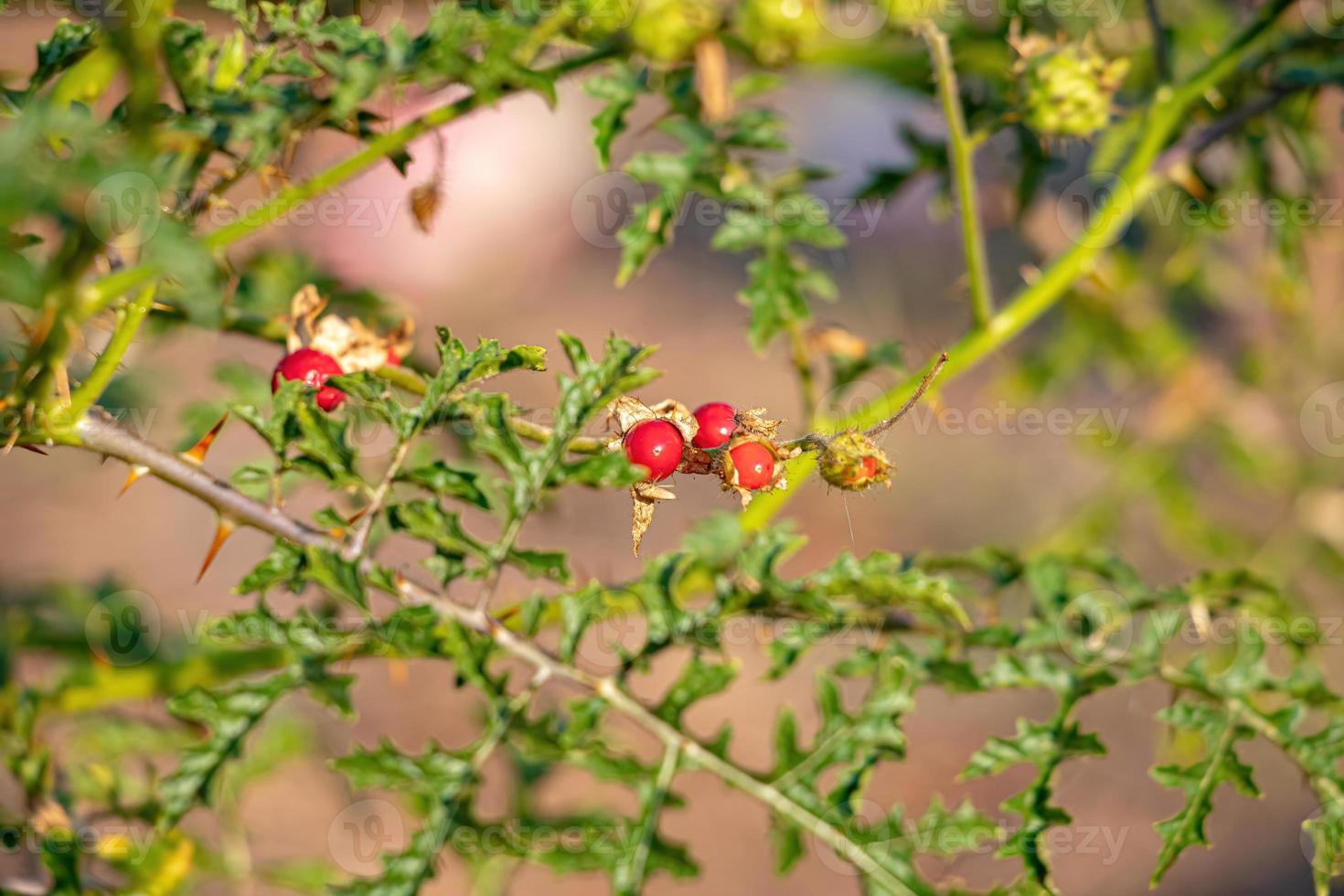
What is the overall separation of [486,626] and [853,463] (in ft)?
1.32

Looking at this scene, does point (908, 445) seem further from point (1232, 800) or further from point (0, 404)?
point (0, 404)

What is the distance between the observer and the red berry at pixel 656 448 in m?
1.10

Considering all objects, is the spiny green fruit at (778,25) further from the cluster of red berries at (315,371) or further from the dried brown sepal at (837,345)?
the cluster of red berries at (315,371)

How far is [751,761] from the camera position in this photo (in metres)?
3.74

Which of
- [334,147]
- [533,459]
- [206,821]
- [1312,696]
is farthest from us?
[334,147]

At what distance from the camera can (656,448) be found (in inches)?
43.4

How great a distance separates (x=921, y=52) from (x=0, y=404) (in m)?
1.53

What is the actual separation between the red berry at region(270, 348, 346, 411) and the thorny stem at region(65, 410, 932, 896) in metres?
0.16

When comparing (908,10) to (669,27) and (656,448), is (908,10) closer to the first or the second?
(669,27)

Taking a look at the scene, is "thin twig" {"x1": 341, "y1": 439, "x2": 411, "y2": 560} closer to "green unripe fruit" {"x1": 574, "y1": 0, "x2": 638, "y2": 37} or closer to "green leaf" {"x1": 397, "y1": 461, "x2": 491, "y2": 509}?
"green leaf" {"x1": 397, "y1": 461, "x2": 491, "y2": 509}

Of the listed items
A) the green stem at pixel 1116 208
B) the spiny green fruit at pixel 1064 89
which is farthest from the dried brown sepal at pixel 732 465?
the spiny green fruit at pixel 1064 89

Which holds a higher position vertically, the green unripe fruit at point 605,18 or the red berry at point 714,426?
the green unripe fruit at point 605,18

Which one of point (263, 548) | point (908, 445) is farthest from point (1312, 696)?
point (263, 548)

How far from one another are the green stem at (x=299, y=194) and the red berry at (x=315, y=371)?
147 millimetres
